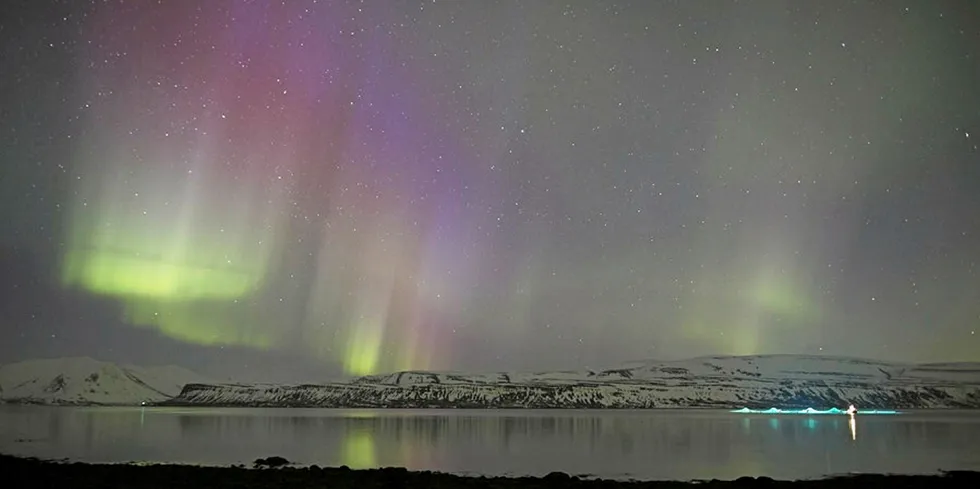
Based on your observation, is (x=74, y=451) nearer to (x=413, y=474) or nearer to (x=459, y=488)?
(x=413, y=474)

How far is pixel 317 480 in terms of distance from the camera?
31.0m

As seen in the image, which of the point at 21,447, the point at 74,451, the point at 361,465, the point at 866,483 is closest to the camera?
the point at 866,483

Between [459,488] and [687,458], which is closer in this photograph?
[459,488]

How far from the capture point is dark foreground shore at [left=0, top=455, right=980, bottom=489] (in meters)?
29.6

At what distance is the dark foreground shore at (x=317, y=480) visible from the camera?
29594 millimetres

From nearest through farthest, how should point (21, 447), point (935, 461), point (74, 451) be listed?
point (935, 461) → point (74, 451) → point (21, 447)

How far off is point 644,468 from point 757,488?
50.9 ft

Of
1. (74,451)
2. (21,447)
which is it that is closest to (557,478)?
(74,451)

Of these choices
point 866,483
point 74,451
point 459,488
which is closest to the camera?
point 459,488

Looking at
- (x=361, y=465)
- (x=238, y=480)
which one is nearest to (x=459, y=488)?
(x=238, y=480)

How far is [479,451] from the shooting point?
196 feet

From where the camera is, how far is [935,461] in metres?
49.8

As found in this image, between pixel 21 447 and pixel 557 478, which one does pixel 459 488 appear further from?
pixel 21 447

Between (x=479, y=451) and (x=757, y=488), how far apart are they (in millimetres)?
32493
